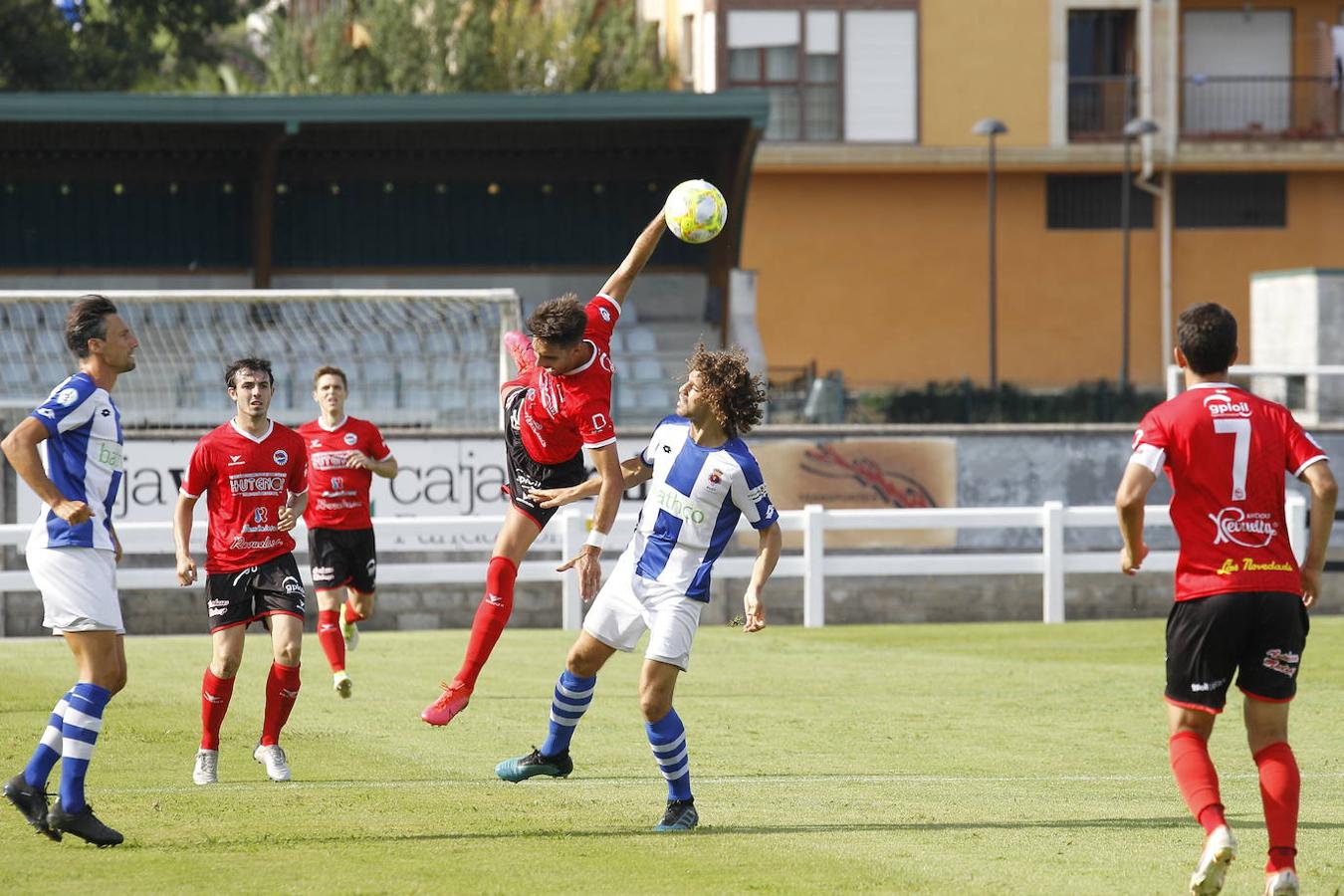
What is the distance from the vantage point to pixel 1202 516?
683 centimetres

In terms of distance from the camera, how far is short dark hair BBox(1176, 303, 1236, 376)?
685 centimetres

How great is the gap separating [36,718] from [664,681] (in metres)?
5.44

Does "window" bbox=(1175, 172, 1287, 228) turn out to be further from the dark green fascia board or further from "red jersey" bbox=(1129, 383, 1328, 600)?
"red jersey" bbox=(1129, 383, 1328, 600)

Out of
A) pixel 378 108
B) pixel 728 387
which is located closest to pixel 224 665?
pixel 728 387

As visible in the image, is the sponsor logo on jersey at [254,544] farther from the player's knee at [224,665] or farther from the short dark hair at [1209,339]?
the short dark hair at [1209,339]

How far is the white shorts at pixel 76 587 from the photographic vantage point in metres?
7.82

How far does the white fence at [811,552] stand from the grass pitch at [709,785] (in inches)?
130

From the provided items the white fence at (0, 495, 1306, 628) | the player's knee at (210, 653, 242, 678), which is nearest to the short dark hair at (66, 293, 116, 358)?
the player's knee at (210, 653, 242, 678)

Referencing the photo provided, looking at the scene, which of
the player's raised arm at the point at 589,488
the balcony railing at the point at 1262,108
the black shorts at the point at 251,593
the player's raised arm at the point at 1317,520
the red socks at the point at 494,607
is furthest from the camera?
the balcony railing at the point at 1262,108

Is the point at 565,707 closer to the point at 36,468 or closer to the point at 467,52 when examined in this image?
the point at 36,468

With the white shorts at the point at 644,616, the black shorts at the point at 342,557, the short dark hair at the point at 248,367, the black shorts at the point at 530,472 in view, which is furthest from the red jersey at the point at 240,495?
the black shorts at the point at 342,557

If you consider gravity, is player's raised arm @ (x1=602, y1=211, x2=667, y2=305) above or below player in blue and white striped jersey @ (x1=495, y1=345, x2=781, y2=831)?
above

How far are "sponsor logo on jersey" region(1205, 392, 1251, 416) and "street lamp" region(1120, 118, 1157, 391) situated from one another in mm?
34030

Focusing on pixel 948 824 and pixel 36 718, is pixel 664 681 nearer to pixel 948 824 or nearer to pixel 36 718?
pixel 948 824
